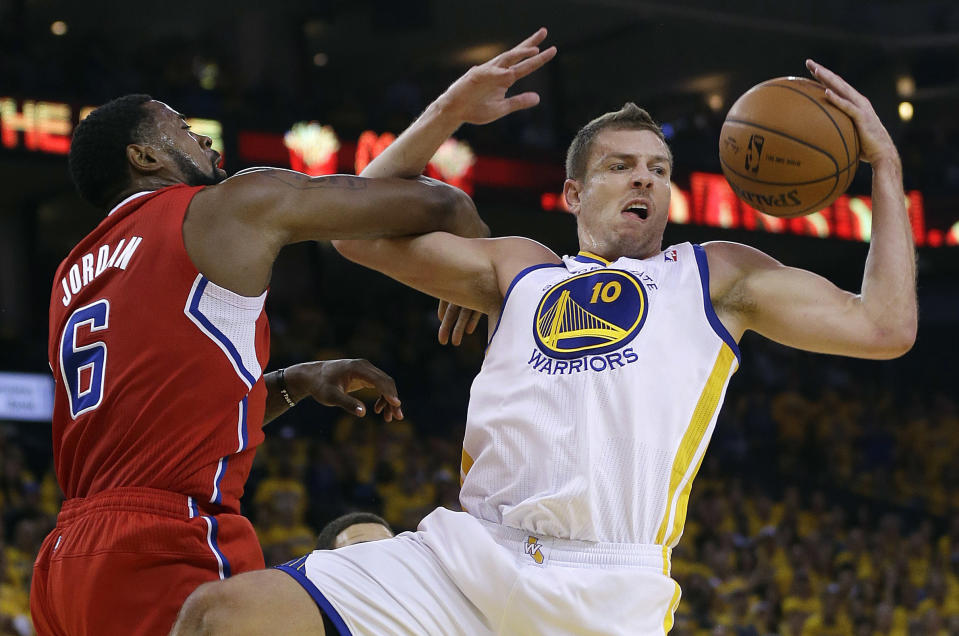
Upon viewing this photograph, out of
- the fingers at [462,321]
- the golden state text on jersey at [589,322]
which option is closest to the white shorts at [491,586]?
the golden state text on jersey at [589,322]

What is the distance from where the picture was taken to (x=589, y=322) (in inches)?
134

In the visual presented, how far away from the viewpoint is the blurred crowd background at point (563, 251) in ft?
37.5

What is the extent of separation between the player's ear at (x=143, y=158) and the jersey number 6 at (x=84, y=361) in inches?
16.7

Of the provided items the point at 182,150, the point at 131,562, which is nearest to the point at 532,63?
the point at 182,150

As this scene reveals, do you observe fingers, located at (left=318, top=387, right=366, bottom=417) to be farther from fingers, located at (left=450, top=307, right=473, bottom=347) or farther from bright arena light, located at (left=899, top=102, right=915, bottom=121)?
bright arena light, located at (left=899, top=102, right=915, bottom=121)

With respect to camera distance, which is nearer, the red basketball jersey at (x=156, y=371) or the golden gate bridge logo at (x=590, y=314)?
the red basketball jersey at (x=156, y=371)

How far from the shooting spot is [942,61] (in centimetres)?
2203

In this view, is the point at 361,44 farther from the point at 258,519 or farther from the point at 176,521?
the point at 176,521

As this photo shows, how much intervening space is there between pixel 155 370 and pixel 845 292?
6.19 ft

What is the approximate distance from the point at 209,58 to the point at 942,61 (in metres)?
13.3

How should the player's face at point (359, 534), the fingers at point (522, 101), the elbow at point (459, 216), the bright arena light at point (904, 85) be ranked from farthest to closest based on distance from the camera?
1. the bright arena light at point (904, 85)
2. the player's face at point (359, 534)
3. the elbow at point (459, 216)
4. the fingers at point (522, 101)

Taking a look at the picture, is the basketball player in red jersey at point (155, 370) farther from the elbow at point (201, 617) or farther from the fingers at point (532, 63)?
the fingers at point (532, 63)

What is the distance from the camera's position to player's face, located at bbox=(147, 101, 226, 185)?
3.45m

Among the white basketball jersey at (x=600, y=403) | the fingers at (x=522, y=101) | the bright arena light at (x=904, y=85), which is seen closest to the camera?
the white basketball jersey at (x=600, y=403)
